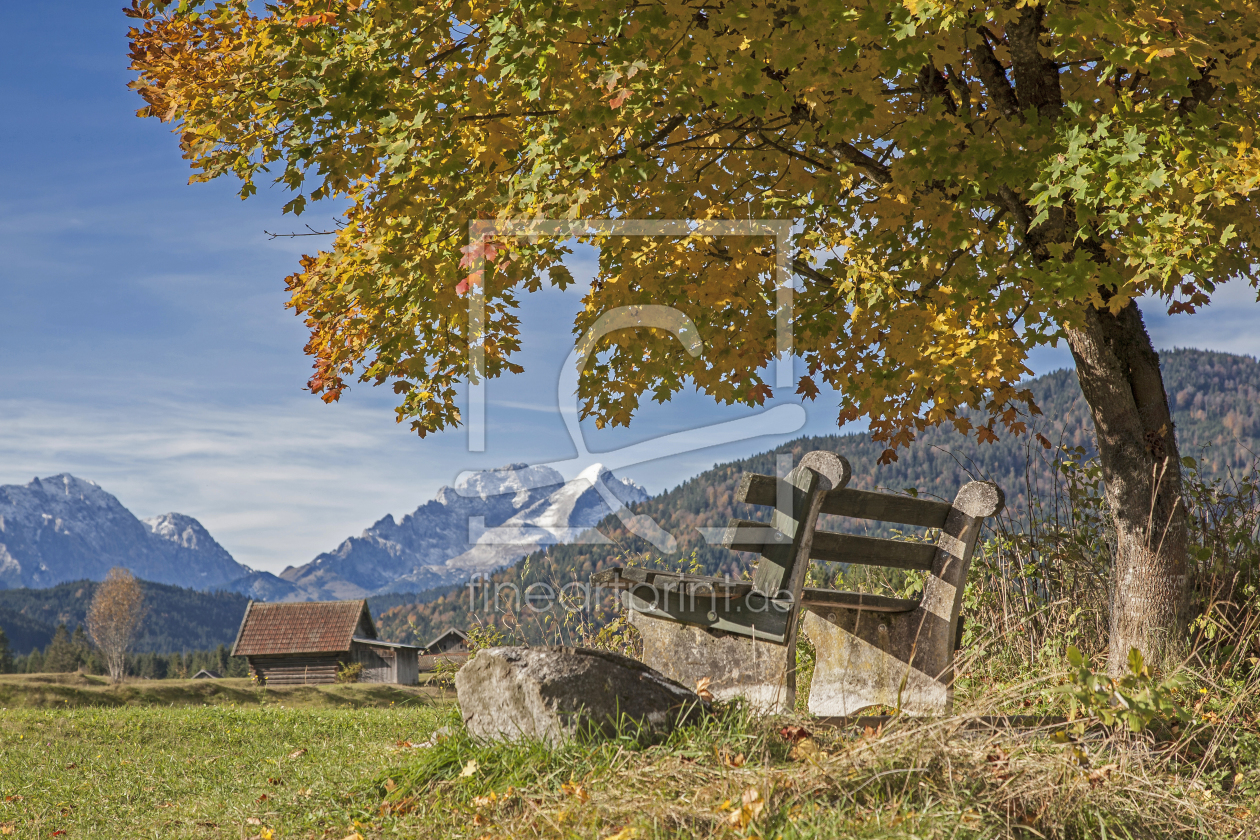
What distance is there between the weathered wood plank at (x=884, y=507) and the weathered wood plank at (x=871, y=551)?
0.13 meters

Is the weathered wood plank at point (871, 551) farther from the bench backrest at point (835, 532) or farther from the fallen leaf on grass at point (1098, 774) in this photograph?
the fallen leaf on grass at point (1098, 774)

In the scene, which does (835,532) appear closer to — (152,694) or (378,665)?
(152,694)

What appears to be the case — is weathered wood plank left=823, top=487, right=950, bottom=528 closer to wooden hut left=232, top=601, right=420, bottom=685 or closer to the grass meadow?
the grass meadow

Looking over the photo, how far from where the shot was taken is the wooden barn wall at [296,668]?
3672 centimetres

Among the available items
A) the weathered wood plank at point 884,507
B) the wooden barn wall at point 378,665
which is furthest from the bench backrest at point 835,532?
the wooden barn wall at point 378,665

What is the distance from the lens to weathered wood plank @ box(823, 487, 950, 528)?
14.5ft

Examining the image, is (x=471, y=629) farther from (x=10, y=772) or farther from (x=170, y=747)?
(x=10, y=772)

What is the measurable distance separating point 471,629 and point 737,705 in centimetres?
406

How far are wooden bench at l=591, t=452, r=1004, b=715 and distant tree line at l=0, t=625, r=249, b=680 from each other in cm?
5193

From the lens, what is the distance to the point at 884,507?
15.3 ft

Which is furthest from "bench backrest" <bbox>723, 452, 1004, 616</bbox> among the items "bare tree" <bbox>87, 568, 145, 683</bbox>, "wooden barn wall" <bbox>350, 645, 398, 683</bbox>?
"bare tree" <bbox>87, 568, 145, 683</bbox>

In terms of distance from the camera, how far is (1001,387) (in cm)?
589

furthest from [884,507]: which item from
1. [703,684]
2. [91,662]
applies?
[91,662]

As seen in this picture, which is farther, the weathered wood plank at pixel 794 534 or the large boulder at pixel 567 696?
the weathered wood plank at pixel 794 534
